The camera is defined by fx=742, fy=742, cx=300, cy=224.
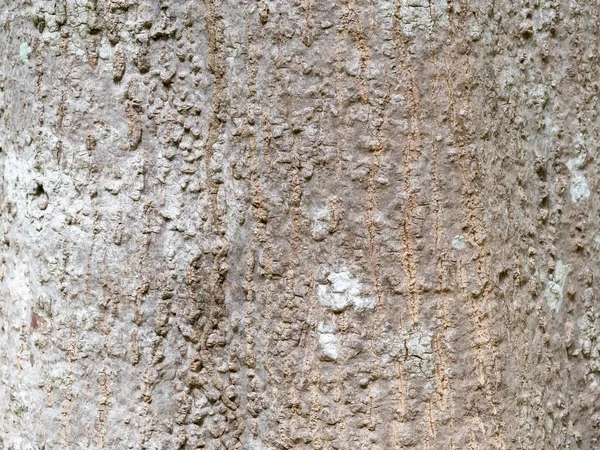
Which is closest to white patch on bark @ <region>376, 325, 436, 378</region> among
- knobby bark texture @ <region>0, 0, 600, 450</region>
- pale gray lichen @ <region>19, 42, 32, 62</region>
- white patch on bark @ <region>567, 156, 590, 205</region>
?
knobby bark texture @ <region>0, 0, 600, 450</region>

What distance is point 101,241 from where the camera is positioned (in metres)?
1.16

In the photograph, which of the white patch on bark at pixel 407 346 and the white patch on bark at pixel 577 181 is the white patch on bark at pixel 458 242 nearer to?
the white patch on bark at pixel 407 346

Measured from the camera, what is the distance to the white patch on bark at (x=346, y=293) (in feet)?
3.62

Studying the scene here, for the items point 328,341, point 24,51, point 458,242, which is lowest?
point 328,341

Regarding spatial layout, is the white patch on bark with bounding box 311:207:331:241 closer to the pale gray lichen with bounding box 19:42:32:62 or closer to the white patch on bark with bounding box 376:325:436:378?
the white patch on bark with bounding box 376:325:436:378

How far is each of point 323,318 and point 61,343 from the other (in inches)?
16.9

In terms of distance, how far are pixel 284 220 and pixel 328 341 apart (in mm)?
193

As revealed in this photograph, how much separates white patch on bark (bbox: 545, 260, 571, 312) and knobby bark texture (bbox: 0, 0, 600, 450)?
14 mm

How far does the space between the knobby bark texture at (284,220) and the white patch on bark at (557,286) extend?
1cm

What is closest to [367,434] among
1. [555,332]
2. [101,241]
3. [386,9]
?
[555,332]

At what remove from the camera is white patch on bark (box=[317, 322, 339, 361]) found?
1.11 meters

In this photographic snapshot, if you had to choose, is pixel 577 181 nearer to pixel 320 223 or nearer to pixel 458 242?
pixel 458 242

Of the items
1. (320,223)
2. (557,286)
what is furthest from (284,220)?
(557,286)

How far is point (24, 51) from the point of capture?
1.20 m
